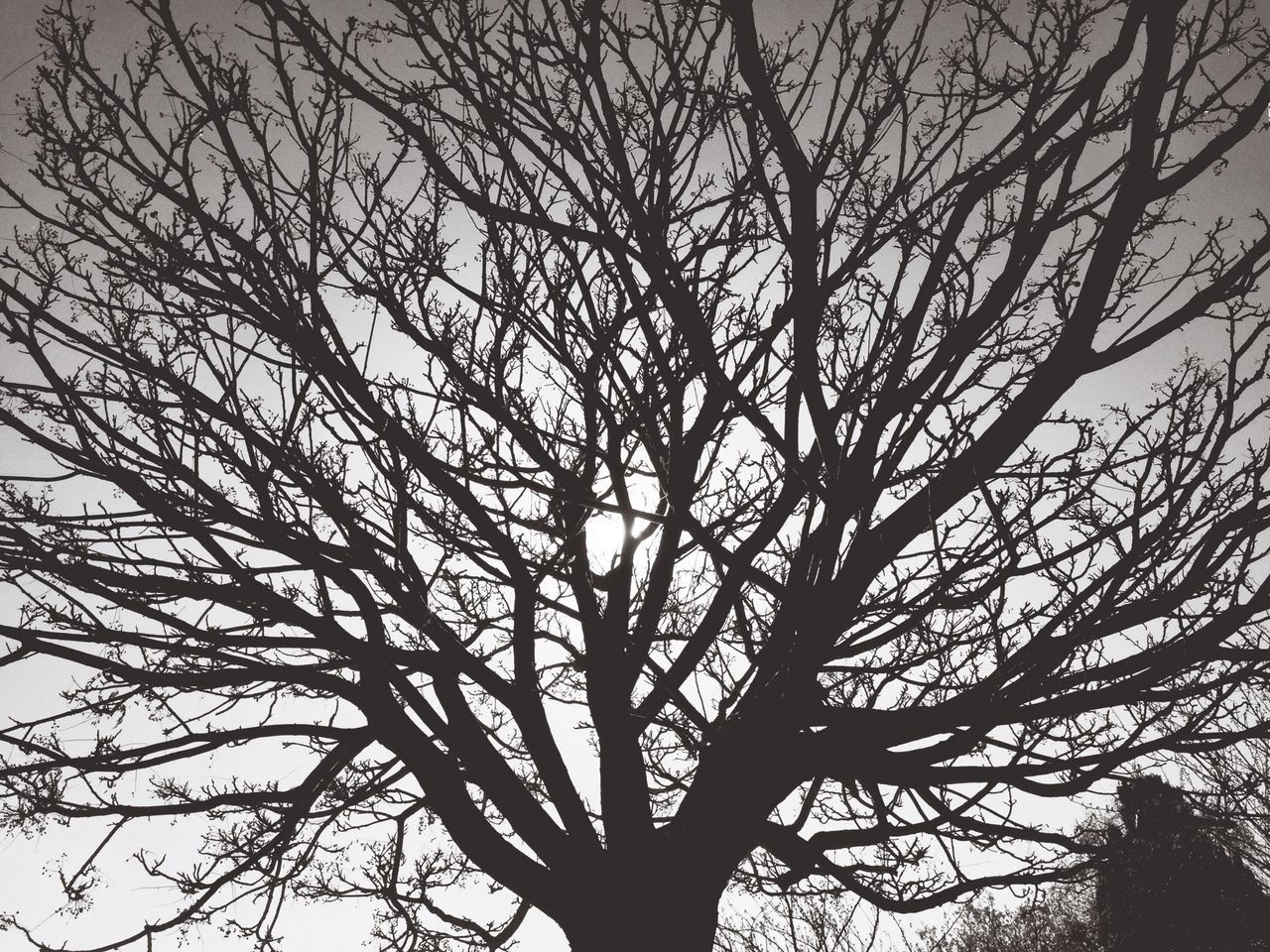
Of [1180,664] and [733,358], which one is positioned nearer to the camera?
[1180,664]

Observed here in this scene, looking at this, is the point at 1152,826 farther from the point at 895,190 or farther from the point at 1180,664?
the point at 895,190

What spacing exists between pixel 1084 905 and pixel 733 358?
1069 inches

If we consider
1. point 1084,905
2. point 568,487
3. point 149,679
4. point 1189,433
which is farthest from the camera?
point 1084,905

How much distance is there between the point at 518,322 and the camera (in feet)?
12.3

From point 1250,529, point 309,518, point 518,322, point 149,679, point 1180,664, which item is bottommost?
point 1180,664

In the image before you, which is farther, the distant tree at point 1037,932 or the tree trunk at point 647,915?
the distant tree at point 1037,932

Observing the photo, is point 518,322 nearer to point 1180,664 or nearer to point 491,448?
point 491,448

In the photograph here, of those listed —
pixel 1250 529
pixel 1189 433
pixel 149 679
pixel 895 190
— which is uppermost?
pixel 895 190

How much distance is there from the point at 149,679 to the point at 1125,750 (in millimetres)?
3872

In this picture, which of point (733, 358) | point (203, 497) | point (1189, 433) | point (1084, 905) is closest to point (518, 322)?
point (733, 358)

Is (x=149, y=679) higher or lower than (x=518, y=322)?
lower

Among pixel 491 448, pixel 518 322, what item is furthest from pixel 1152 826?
pixel 518 322

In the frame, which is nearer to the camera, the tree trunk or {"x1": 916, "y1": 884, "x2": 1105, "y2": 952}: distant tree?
the tree trunk

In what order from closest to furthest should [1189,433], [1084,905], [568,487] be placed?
[1189,433]
[568,487]
[1084,905]
